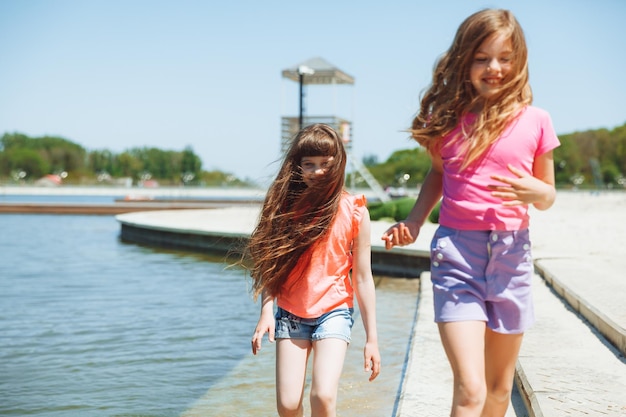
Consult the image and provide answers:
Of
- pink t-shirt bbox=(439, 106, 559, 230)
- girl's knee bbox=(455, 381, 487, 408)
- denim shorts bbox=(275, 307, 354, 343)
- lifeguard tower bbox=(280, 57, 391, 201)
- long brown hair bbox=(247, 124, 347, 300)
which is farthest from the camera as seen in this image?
lifeguard tower bbox=(280, 57, 391, 201)

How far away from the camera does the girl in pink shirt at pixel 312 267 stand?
297cm

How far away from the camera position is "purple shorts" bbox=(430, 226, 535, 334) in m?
2.60

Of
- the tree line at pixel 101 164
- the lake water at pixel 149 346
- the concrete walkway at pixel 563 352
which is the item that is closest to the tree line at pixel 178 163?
the tree line at pixel 101 164

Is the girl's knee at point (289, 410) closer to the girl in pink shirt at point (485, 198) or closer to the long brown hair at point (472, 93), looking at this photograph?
the girl in pink shirt at point (485, 198)

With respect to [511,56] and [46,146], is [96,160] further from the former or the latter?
[511,56]

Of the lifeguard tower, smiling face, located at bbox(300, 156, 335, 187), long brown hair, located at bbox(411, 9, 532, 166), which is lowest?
smiling face, located at bbox(300, 156, 335, 187)

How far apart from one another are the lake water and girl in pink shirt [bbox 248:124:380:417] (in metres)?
1.92

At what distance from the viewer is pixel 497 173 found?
2668 mm

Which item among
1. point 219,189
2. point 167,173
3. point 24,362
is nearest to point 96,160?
point 167,173

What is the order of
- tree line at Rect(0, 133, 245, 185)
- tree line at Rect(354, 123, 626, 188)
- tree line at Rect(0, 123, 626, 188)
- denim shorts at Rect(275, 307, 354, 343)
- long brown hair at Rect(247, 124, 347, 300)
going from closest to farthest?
denim shorts at Rect(275, 307, 354, 343), long brown hair at Rect(247, 124, 347, 300), tree line at Rect(354, 123, 626, 188), tree line at Rect(0, 123, 626, 188), tree line at Rect(0, 133, 245, 185)

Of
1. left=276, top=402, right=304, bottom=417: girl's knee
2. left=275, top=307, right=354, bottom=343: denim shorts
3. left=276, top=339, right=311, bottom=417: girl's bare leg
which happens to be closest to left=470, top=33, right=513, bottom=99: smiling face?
left=275, top=307, right=354, bottom=343: denim shorts

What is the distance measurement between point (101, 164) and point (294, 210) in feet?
447

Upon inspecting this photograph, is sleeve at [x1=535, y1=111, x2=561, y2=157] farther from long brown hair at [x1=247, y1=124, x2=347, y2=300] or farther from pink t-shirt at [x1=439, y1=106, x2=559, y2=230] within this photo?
long brown hair at [x1=247, y1=124, x2=347, y2=300]

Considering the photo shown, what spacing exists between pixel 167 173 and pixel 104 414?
129 meters
